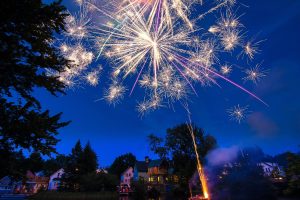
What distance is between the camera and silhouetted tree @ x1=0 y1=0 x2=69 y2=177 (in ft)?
22.9

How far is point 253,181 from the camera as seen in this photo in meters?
16.6

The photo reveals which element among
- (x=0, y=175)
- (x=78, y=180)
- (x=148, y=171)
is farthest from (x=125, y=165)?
(x=0, y=175)

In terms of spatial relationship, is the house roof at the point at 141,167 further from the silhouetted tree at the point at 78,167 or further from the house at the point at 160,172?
the silhouetted tree at the point at 78,167

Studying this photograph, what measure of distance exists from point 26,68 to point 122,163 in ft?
255

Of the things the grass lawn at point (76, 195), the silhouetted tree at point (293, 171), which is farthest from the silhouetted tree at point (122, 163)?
the silhouetted tree at point (293, 171)

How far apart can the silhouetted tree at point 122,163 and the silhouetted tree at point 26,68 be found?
74.0 meters

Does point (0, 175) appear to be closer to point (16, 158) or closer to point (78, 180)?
point (16, 158)

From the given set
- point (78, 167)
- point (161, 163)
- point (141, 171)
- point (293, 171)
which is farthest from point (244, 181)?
point (141, 171)

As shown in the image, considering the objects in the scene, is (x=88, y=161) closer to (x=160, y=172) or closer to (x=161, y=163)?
(x=160, y=172)

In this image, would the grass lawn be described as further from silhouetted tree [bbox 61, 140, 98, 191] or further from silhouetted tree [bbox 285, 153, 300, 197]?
silhouetted tree [bbox 285, 153, 300, 197]

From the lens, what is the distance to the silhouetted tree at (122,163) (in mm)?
77562

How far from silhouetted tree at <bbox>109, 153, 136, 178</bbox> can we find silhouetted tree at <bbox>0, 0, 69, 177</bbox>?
7404 cm

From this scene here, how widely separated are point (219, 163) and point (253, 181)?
813 cm

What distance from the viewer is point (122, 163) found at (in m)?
79.8
